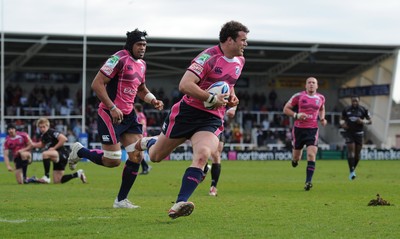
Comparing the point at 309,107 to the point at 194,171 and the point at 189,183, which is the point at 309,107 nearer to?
the point at 194,171

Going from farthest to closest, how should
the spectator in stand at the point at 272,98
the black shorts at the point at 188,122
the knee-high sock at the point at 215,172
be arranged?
the spectator in stand at the point at 272,98 → the knee-high sock at the point at 215,172 → the black shorts at the point at 188,122

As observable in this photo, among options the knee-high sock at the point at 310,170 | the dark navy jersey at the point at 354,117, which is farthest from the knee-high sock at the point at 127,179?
the dark navy jersey at the point at 354,117

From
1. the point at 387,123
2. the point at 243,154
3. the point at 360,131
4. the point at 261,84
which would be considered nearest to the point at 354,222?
the point at 360,131

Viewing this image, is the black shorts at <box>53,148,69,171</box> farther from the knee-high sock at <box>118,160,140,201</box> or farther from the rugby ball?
the rugby ball

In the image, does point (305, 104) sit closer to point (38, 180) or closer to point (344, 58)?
point (38, 180)

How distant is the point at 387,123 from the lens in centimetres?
5803

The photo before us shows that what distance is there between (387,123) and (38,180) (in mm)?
40333

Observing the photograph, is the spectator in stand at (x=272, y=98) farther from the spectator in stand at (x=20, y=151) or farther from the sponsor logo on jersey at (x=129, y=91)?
the sponsor logo on jersey at (x=129, y=91)

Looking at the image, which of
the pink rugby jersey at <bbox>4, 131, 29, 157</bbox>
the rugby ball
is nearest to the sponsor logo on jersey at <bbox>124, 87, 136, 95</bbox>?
the rugby ball

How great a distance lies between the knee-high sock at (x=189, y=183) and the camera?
9609mm

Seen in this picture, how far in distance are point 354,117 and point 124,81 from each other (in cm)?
1299

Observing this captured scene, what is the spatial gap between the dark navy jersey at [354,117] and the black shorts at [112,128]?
501 inches

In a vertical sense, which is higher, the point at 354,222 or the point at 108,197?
the point at 354,222

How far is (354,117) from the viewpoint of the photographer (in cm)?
2425
